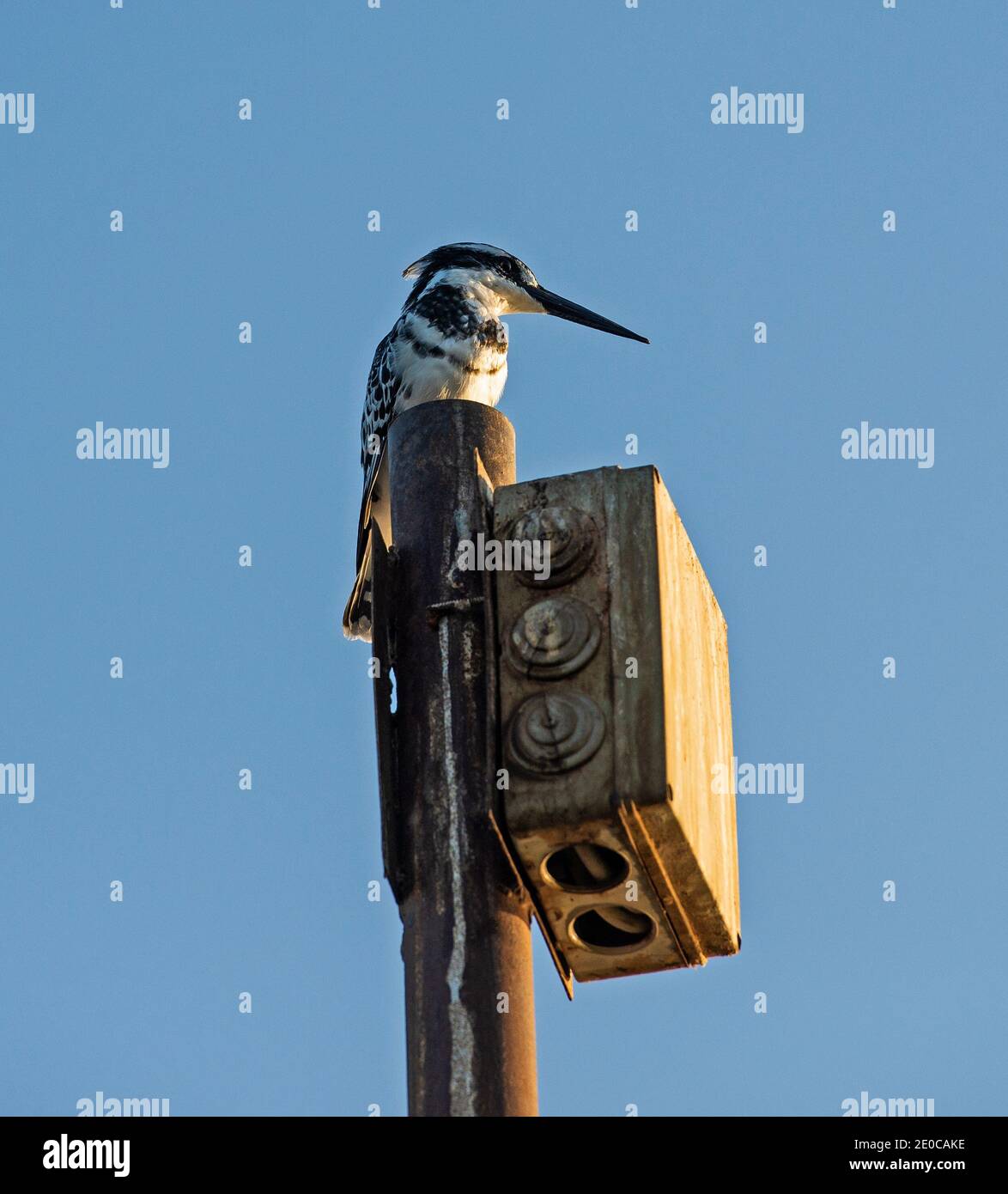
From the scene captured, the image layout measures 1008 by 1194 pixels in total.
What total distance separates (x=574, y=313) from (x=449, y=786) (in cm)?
507

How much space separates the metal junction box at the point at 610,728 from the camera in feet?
17.7

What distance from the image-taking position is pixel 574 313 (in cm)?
1014

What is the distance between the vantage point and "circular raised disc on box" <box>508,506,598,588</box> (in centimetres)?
569

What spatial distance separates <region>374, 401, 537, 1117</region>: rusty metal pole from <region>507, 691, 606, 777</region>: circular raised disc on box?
0.24 feet

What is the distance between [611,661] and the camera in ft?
18.1

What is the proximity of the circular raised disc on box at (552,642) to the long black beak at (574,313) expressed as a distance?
4.56 metres

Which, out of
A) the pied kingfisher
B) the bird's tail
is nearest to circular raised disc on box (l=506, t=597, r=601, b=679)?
the bird's tail

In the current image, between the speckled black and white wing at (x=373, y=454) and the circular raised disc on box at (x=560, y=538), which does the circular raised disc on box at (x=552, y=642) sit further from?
the speckled black and white wing at (x=373, y=454)

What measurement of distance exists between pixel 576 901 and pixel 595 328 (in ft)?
16.2

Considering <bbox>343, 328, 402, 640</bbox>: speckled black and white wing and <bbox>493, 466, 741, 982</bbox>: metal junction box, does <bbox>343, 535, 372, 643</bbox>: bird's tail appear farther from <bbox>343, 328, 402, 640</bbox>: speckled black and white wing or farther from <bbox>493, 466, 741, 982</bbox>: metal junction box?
<bbox>493, 466, 741, 982</bbox>: metal junction box
